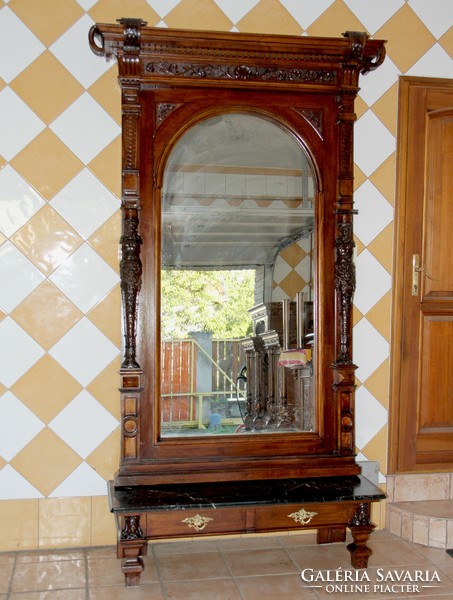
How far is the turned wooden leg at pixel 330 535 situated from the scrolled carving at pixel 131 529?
831 mm

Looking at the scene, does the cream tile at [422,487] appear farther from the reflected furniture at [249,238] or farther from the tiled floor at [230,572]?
the reflected furniture at [249,238]

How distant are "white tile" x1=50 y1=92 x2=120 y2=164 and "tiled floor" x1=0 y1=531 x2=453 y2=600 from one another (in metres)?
1.55

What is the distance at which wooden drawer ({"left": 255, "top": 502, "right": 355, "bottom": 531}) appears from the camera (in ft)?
7.40

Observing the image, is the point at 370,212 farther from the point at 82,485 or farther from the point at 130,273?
the point at 82,485

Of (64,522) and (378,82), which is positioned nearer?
(64,522)

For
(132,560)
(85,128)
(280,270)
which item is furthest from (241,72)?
(132,560)

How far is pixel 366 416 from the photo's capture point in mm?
2768

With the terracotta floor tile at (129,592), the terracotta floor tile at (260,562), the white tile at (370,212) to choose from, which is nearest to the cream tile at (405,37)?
the white tile at (370,212)

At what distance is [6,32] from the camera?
247 cm

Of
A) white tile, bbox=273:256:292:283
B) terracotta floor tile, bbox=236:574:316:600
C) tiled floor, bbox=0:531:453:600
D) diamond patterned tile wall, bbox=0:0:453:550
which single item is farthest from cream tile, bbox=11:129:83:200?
terracotta floor tile, bbox=236:574:316:600

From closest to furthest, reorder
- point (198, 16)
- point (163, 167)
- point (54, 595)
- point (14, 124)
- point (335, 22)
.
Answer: point (54, 595), point (163, 167), point (14, 124), point (198, 16), point (335, 22)

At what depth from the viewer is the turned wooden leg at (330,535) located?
2.62 m

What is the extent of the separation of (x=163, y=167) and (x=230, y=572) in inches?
59.4

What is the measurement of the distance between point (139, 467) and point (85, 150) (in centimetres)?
124
